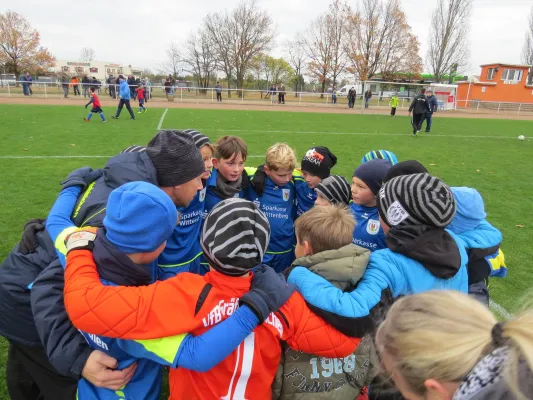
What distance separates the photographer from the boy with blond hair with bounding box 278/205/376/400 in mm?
1809

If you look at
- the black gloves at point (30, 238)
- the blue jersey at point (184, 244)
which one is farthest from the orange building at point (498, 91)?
the black gloves at point (30, 238)

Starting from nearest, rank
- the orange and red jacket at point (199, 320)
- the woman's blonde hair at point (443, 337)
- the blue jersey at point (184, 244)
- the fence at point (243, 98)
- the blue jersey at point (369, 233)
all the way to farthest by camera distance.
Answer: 1. the woman's blonde hair at point (443, 337)
2. the orange and red jacket at point (199, 320)
3. the blue jersey at point (369, 233)
4. the blue jersey at point (184, 244)
5. the fence at point (243, 98)

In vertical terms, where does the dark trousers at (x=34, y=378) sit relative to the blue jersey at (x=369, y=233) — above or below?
below

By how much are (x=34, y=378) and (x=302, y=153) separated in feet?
32.4

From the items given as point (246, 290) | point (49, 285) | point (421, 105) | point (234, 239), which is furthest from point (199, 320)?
point (421, 105)

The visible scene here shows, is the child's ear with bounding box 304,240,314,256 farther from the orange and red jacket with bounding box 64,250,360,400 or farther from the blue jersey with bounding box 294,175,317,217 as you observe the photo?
the blue jersey with bounding box 294,175,317,217

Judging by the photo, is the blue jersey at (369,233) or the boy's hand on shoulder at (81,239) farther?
the blue jersey at (369,233)

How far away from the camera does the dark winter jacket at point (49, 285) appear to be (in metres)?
1.64

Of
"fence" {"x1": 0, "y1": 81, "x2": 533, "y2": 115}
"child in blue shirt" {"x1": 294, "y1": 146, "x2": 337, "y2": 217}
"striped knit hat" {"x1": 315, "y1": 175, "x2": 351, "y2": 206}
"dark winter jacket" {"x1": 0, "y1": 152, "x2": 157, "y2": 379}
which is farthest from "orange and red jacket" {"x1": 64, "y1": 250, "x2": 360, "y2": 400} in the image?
"fence" {"x1": 0, "y1": 81, "x2": 533, "y2": 115}

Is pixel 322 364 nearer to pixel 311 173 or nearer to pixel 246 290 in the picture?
pixel 246 290

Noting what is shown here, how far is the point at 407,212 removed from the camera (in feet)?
6.66

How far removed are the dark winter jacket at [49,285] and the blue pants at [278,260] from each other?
200 centimetres

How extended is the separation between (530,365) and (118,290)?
132 centimetres

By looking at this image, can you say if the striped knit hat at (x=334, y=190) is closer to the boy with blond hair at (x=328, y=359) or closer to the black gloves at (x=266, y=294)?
the boy with blond hair at (x=328, y=359)
